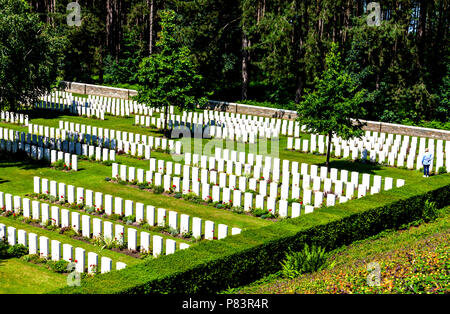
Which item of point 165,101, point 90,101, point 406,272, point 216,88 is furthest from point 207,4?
point 406,272

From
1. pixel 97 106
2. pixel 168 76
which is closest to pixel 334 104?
pixel 168 76

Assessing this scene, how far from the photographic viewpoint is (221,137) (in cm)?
3184

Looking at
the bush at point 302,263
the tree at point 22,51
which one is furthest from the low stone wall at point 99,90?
the bush at point 302,263

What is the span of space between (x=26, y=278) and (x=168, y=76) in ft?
63.1

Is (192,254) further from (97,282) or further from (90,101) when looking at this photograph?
(90,101)

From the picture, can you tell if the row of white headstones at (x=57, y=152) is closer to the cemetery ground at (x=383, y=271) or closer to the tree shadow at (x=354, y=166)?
the tree shadow at (x=354, y=166)

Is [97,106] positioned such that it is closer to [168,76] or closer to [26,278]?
[168,76]

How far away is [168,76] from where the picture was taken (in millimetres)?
30719

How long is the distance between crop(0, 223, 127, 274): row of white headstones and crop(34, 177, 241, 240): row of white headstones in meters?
2.86

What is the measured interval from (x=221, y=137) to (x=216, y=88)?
57.0 feet

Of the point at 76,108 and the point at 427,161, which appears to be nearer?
the point at 427,161

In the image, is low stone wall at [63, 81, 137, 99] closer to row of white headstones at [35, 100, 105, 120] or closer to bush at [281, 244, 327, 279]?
row of white headstones at [35, 100, 105, 120]

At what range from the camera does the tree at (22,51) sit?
22391mm

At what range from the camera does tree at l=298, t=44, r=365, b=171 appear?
2386 centimetres
